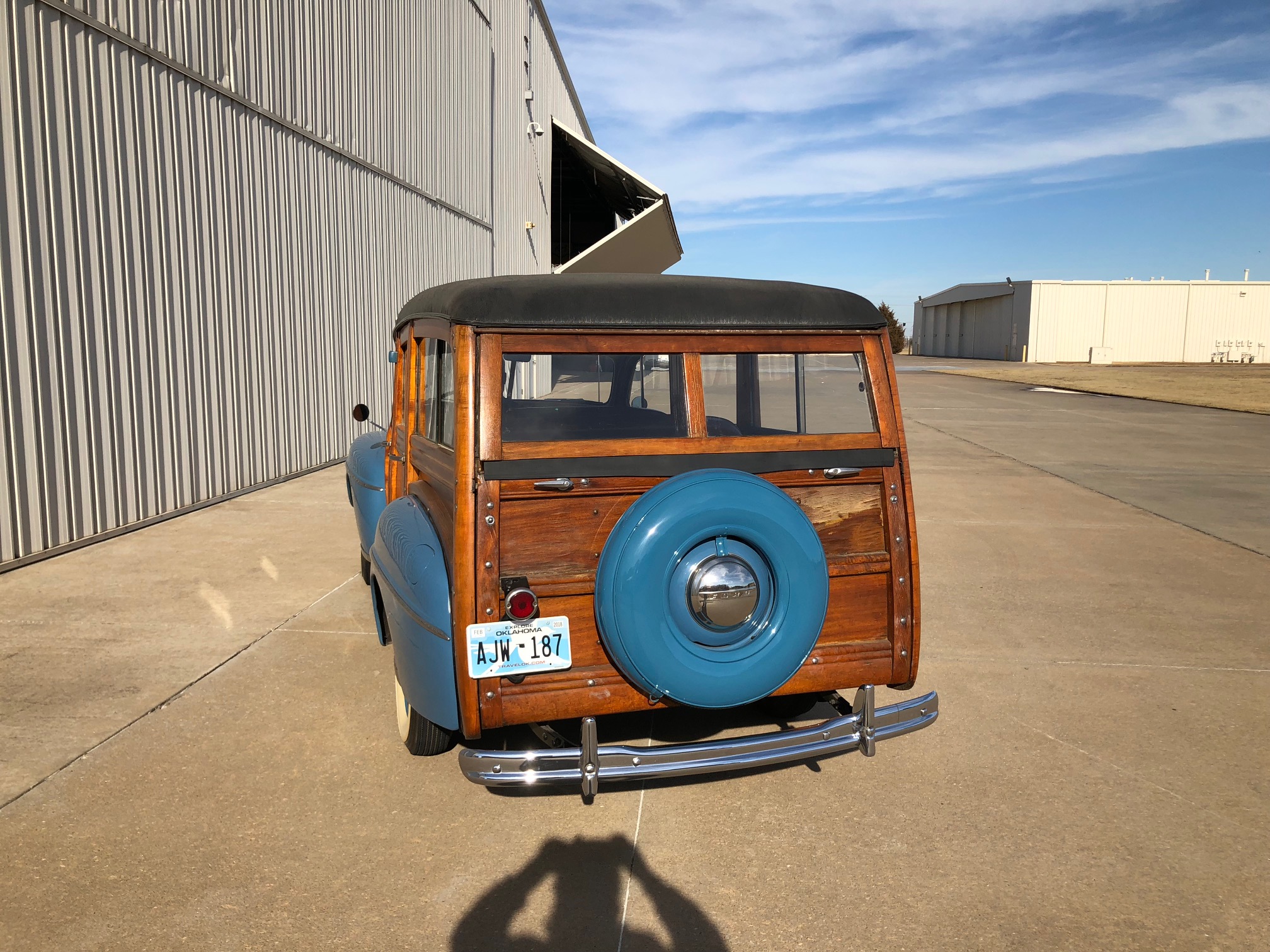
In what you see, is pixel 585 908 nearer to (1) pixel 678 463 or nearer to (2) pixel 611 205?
(1) pixel 678 463

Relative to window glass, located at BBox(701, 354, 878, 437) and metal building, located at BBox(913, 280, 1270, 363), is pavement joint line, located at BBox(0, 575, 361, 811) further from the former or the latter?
metal building, located at BBox(913, 280, 1270, 363)

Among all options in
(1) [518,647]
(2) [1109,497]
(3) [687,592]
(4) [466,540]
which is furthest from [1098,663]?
(2) [1109,497]

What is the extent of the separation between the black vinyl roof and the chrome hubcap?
0.86 meters

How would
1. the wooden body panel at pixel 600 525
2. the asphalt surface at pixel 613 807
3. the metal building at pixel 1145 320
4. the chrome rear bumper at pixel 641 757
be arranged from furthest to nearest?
the metal building at pixel 1145 320
the wooden body panel at pixel 600 525
the chrome rear bumper at pixel 641 757
the asphalt surface at pixel 613 807

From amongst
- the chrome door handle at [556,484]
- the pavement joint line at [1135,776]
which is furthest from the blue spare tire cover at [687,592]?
the pavement joint line at [1135,776]

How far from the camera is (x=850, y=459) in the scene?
11.1 feet

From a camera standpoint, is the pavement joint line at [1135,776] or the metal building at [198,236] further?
the metal building at [198,236]

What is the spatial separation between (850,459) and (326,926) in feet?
7.38

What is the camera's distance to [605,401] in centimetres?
337

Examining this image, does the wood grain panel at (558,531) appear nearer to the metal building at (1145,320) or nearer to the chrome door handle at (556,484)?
the chrome door handle at (556,484)

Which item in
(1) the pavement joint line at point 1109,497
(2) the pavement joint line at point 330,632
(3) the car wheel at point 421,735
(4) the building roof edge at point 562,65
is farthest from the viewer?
(4) the building roof edge at point 562,65

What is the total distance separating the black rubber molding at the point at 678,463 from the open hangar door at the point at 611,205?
18.5 m

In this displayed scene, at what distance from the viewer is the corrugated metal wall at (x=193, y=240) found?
6457 millimetres

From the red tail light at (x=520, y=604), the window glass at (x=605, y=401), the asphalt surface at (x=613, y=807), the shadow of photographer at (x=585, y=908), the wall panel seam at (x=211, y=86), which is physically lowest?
the shadow of photographer at (x=585, y=908)
